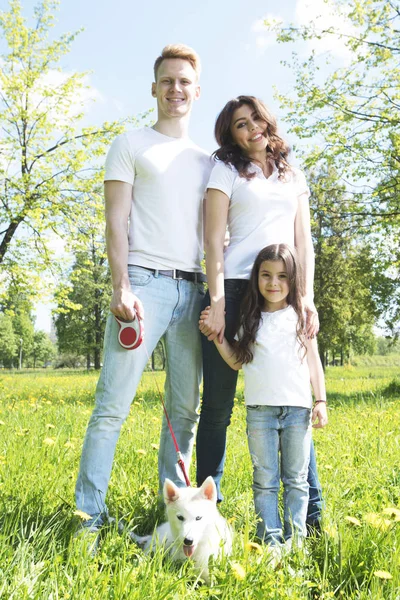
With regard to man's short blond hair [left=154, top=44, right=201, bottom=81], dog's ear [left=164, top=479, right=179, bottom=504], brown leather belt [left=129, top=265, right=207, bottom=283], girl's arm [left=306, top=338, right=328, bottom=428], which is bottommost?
dog's ear [left=164, top=479, right=179, bottom=504]

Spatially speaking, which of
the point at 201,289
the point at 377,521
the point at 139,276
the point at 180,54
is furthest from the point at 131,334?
the point at 180,54

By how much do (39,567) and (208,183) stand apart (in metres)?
2.05

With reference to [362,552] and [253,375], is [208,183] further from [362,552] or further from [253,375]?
[362,552]

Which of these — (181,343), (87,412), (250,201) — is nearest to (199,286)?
(181,343)

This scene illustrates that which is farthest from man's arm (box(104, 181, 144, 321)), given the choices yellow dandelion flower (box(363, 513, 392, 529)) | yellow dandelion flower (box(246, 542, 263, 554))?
yellow dandelion flower (box(363, 513, 392, 529))

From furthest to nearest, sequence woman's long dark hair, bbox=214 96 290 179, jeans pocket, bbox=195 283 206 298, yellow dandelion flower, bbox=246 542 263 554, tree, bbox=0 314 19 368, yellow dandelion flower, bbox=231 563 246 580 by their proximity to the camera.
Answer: tree, bbox=0 314 19 368
jeans pocket, bbox=195 283 206 298
woman's long dark hair, bbox=214 96 290 179
yellow dandelion flower, bbox=246 542 263 554
yellow dandelion flower, bbox=231 563 246 580

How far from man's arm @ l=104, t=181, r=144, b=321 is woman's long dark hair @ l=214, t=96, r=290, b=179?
2.03 feet

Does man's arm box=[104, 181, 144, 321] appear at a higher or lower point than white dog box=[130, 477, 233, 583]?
higher

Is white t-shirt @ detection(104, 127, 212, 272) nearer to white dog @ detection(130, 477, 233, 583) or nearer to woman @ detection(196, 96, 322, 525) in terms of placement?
woman @ detection(196, 96, 322, 525)

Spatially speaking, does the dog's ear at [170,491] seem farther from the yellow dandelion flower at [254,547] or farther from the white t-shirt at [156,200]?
the white t-shirt at [156,200]

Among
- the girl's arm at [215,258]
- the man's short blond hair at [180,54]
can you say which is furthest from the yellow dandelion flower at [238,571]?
the man's short blond hair at [180,54]

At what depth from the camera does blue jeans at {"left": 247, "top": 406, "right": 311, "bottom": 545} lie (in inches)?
106

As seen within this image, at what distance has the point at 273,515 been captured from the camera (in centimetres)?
268

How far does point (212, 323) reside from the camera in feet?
9.33
